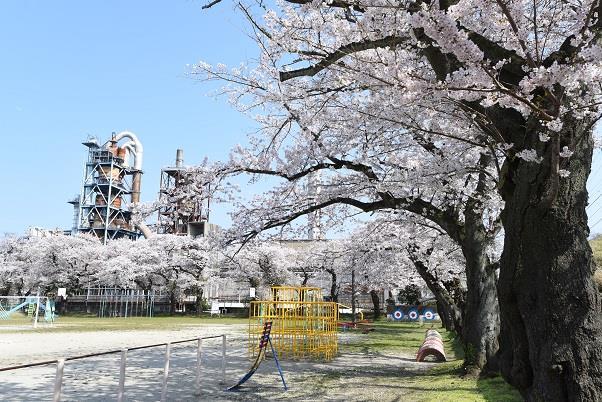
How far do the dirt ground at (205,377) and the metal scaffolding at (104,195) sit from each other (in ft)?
192

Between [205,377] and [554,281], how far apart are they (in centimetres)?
773

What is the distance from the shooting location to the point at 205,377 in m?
10.0

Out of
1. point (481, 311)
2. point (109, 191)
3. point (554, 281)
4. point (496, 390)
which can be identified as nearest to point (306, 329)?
point (481, 311)

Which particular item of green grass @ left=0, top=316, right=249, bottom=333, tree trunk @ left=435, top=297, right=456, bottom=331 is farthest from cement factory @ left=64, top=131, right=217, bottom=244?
tree trunk @ left=435, top=297, right=456, bottom=331

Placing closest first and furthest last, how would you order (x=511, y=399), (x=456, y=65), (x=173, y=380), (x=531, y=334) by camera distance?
(x=531, y=334)
(x=456, y=65)
(x=511, y=399)
(x=173, y=380)

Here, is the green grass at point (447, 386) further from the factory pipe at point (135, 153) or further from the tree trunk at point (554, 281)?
the factory pipe at point (135, 153)

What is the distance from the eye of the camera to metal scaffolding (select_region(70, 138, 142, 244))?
7000cm

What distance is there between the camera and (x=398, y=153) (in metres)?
10.6

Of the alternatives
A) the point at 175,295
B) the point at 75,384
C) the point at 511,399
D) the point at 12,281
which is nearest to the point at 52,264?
the point at 12,281

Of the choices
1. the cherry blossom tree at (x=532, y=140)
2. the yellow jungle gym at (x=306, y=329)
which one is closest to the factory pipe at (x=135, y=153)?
the yellow jungle gym at (x=306, y=329)

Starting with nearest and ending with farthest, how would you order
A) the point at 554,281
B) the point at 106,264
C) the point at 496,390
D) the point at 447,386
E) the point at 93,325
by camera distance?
the point at 554,281 → the point at 496,390 → the point at 447,386 → the point at 93,325 → the point at 106,264

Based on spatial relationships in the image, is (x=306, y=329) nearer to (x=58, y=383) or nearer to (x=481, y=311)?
(x=481, y=311)

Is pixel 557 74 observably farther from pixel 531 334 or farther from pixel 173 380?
pixel 173 380

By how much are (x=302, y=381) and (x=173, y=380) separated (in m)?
2.52
